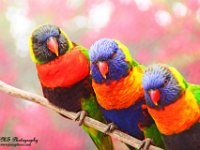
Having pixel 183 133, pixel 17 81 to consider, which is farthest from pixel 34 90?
pixel 183 133

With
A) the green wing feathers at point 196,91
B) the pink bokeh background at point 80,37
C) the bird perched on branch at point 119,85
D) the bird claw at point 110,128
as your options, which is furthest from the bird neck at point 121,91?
the pink bokeh background at point 80,37

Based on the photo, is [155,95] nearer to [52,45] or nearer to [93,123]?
[93,123]

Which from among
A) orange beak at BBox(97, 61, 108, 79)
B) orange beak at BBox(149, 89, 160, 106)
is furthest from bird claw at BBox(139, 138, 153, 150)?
orange beak at BBox(97, 61, 108, 79)

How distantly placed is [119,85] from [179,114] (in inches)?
12.7

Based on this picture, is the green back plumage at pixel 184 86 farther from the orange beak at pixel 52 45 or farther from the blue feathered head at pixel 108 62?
the orange beak at pixel 52 45

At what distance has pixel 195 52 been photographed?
2.45 meters

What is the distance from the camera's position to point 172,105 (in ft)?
5.83

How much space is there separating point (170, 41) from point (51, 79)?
2.82 ft

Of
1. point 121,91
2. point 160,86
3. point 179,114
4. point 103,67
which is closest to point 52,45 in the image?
point 103,67

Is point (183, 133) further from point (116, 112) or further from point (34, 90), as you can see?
point (34, 90)

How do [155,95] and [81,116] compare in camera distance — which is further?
[81,116]

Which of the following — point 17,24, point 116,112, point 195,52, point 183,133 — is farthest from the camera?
point 17,24

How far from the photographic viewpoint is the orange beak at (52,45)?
1.97m

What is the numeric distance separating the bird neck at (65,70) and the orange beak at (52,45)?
0.06 meters
